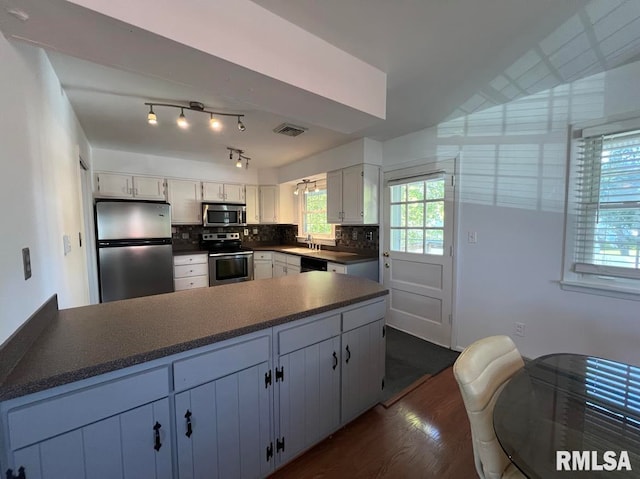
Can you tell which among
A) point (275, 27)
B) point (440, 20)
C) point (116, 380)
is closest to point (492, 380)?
point (116, 380)

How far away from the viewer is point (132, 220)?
3.44 metres

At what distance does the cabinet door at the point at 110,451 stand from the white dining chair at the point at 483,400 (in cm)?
119

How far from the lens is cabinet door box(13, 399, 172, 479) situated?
856 mm

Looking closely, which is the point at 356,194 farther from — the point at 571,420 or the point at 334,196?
the point at 571,420

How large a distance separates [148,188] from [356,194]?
308 centimetres

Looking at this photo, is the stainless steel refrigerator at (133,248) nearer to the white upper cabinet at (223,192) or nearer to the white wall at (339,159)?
the white upper cabinet at (223,192)

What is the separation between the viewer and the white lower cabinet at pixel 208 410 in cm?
87

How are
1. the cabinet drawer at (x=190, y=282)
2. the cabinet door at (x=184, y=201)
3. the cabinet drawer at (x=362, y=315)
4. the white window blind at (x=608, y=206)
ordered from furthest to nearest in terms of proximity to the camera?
the cabinet door at (x=184, y=201)
the cabinet drawer at (x=190, y=282)
the white window blind at (x=608, y=206)
the cabinet drawer at (x=362, y=315)

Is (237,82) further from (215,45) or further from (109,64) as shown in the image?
(109,64)

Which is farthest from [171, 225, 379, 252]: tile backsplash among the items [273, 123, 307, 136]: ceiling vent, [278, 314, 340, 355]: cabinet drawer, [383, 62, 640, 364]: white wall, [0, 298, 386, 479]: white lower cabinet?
[278, 314, 340, 355]: cabinet drawer

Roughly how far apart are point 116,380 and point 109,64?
4.53ft

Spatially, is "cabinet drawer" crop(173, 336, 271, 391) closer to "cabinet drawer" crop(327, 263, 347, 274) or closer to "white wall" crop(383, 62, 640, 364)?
"cabinet drawer" crop(327, 263, 347, 274)

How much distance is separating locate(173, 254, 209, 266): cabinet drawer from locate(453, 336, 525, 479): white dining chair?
399 cm

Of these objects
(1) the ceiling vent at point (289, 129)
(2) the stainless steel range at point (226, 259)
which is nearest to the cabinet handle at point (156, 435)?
(1) the ceiling vent at point (289, 129)
